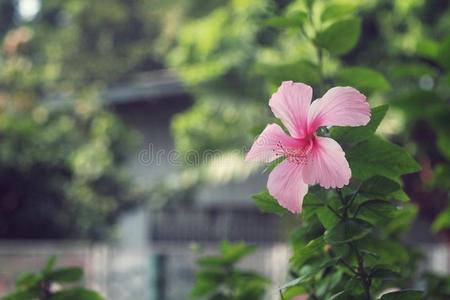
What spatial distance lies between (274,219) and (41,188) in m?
4.45

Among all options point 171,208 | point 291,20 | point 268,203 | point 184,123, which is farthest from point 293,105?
point 171,208

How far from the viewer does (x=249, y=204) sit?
13117mm

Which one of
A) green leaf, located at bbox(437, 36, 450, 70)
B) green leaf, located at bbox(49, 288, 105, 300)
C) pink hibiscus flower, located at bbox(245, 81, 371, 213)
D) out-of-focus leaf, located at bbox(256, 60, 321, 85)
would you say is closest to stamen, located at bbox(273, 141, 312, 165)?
pink hibiscus flower, located at bbox(245, 81, 371, 213)

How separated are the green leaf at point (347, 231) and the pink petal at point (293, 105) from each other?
0.12 meters

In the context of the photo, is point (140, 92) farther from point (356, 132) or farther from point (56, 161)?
point (356, 132)

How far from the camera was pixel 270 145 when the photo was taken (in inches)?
39.4

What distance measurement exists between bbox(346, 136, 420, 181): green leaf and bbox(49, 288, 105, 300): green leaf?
540 mm

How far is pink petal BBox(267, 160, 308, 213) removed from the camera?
976 millimetres

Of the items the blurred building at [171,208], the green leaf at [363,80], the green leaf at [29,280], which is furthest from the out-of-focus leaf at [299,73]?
the blurred building at [171,208]

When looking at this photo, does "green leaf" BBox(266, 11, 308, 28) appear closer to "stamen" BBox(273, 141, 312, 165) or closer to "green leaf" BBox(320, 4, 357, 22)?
"green leaf" BBox(320, 4, 357, 22)

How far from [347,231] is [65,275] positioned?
23.3 inches

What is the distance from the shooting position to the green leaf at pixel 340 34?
4.53 ft

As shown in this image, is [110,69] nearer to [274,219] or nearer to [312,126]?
[274,219]

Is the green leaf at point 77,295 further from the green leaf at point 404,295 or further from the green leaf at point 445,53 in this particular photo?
the green leaf at point 445,53
